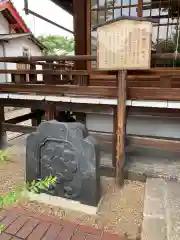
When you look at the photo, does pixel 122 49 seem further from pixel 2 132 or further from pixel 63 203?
pixel 2 132

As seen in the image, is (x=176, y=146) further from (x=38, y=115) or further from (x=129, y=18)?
(x=38, y=115)

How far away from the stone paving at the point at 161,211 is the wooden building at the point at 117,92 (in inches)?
21.0

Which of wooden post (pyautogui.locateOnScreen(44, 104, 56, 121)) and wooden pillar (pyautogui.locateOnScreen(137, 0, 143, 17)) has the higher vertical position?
wooden pillar (pyautogui.locateOnScreen(137, 0, 143, 17))

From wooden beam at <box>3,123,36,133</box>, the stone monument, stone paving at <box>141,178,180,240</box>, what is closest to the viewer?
stone paving at <box>141,178,180,240</box>

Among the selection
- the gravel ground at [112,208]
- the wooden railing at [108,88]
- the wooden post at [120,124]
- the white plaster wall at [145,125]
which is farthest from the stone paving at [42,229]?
the white plaster wall at [145,125]

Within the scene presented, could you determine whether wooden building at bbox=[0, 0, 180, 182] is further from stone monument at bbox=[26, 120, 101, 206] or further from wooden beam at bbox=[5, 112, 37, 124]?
stone monument at bbox=[26, 120, 101, 206]

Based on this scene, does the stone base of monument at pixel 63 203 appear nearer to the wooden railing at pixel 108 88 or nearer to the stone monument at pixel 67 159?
the stone monument at pixel 67 159

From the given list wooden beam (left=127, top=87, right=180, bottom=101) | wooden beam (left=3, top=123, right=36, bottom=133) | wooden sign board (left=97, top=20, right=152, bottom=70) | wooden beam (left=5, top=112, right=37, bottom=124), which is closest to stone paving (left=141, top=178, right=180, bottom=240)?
wooden beam (left=127, top=87, right=180, bottom=101)

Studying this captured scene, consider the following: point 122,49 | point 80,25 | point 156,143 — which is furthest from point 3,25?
point 156,143

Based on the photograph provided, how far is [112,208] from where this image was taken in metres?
2.76

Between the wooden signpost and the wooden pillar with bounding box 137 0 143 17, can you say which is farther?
the wooden pillar with bounding box 137 0 143 17

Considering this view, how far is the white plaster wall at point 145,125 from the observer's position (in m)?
4.29

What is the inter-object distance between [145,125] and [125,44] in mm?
2122

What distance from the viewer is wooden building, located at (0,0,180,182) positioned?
3174 millimetres
